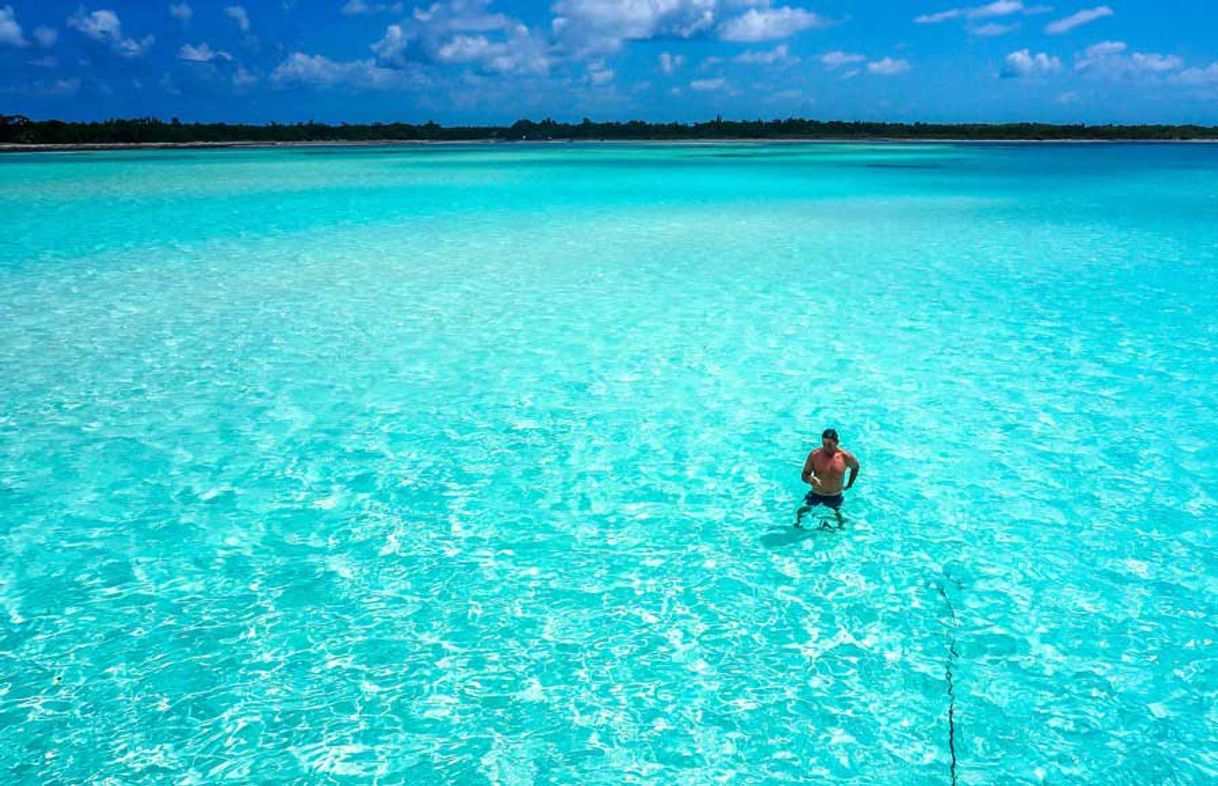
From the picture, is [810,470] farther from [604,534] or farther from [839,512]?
[604,534]

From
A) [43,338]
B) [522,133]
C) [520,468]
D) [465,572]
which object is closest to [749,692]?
[465,572]

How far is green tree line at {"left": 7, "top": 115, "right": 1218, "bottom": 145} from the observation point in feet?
237

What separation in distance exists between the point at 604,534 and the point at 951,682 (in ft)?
7.78

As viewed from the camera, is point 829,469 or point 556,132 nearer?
point 829,469

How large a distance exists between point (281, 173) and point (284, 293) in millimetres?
30473

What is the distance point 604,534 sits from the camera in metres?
5.70

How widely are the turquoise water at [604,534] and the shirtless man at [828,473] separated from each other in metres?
0.27

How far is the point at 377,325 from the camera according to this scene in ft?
35.0

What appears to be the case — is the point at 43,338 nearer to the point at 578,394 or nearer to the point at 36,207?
the point at 578,394

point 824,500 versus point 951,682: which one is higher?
point 824,500

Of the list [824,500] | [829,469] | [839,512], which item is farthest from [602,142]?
[829,469]

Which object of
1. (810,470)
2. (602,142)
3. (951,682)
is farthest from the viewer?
(602,142)

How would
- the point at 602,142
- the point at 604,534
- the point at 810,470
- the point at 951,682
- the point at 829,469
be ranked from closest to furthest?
the point at 951,682 < the point at 829,469 < the point at 810,470 < the point at 604,534 < the point at 602,142


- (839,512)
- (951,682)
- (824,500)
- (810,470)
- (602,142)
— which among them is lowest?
(951,682)
